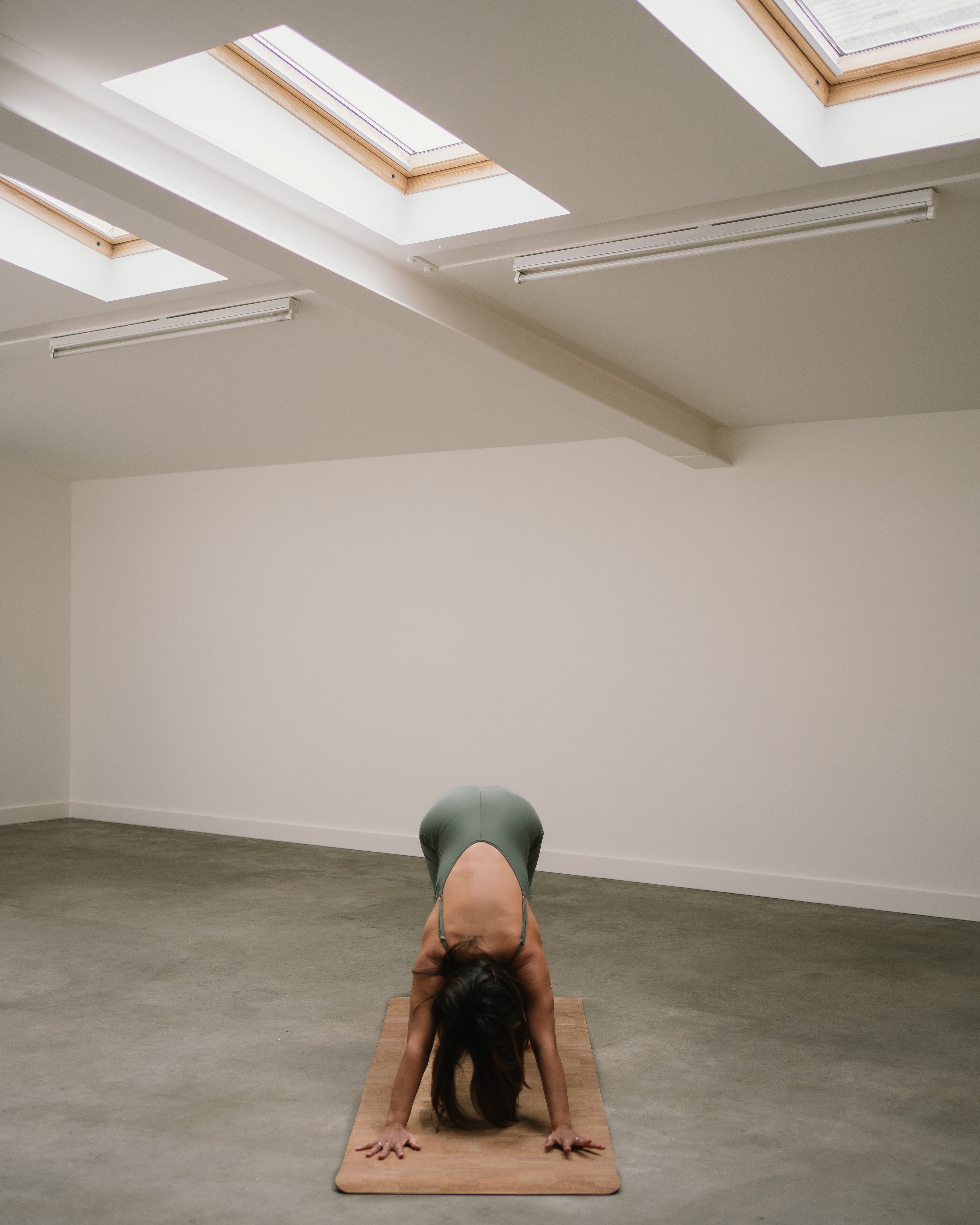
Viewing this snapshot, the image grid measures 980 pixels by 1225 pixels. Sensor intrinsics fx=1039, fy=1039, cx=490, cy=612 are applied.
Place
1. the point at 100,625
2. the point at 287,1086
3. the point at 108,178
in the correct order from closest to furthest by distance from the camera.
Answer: the point at 108,178, the point at 287,1086, the point at 100,625

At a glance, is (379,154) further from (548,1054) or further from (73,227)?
(548,1054)

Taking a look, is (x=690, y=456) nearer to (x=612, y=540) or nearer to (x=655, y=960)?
(x=612, y=540)

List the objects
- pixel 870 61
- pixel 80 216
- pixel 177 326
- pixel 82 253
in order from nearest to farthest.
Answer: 1. pixel 870 61
2. pixel 80 216
3. pixel 82 253
4. pixel 177 326

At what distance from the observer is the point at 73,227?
15.9 feet

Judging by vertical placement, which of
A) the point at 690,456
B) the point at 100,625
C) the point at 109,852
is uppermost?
the point at 690,456

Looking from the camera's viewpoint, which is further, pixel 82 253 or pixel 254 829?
pixel 254 829

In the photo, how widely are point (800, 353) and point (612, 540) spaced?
7.08 feet

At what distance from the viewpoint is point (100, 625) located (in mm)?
9242

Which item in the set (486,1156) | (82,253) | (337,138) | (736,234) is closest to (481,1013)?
(486,1156)

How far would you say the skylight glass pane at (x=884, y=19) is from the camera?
3.17 meters

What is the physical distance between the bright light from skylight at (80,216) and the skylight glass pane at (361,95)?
4.47ft

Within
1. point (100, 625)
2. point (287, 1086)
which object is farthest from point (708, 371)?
point (100, 625)

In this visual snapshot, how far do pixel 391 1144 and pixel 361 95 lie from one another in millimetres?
3545

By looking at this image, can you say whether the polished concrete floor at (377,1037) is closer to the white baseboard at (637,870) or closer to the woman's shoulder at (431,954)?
the white baseboard at (637,870)
